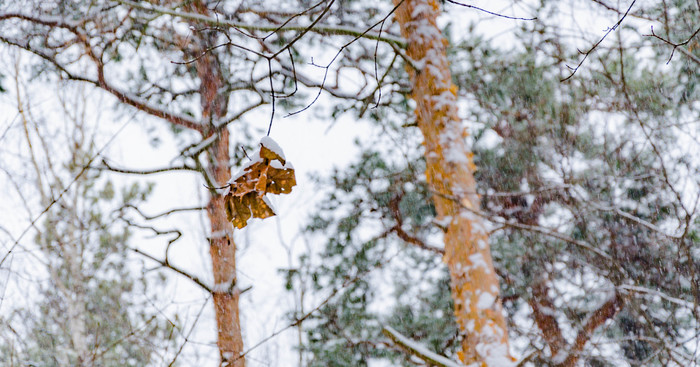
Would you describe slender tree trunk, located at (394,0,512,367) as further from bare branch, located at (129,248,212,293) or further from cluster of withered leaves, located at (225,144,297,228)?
bare branch, located at (129,248,212,293)

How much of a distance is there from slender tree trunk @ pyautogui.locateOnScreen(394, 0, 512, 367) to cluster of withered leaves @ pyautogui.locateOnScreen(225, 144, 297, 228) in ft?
5.23

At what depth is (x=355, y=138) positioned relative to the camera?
6941 millimetres

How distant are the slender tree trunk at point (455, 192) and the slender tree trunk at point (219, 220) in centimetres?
161

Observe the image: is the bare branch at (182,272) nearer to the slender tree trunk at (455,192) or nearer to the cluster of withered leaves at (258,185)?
the slender tree trunk at (455,192)

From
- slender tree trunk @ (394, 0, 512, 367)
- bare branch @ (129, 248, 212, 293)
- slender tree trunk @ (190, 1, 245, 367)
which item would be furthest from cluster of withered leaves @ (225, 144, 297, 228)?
slender tree trunk @ (190, 1, 245, 367)

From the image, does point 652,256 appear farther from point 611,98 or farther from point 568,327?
point 611,98

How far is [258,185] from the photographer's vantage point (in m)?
1.74

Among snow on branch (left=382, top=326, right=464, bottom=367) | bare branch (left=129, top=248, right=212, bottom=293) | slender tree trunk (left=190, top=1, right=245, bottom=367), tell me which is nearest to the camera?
snow on branch (left=382, top=326, right=464, bottom=367)

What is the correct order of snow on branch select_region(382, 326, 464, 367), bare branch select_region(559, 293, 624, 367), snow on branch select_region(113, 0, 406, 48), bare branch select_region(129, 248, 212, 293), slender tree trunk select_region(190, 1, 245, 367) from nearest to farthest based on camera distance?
1. snow on branch select_region(113, 0, 406, 48)
2. snow on branch select_region(382, 326, 464, 367)
3. bare branch select_region(129, 248, 212, 293)
4. slender tree trunk select_region(190, 1, 245, 367)
5. bare branch select_region(559, 293, 624, 367)

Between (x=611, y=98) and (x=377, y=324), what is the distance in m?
4.14

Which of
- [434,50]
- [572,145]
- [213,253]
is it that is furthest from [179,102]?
[572,145]

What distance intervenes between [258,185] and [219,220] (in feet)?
10.1

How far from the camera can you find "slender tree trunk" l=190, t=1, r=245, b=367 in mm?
4383

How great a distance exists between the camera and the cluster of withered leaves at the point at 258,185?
174 cm
